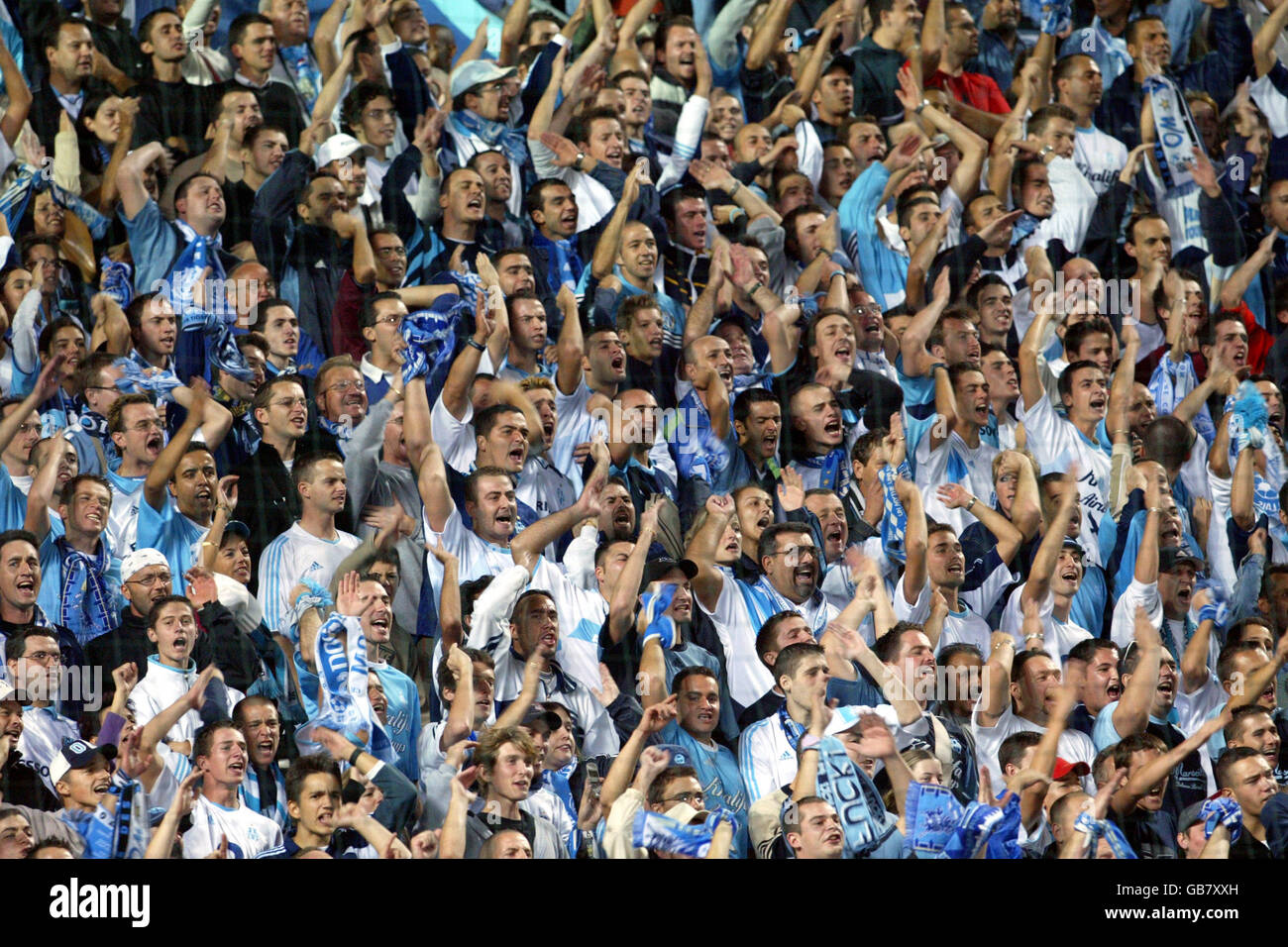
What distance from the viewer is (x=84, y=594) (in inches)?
271

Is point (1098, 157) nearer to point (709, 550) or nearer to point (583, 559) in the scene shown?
point (709, 550)

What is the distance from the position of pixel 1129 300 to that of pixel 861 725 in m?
2.30

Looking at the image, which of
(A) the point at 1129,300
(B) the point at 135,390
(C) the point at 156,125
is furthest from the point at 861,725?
(C) the point at 156,125

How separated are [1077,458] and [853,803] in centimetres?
181

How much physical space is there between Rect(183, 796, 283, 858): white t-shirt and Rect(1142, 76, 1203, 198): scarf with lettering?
4.69 m

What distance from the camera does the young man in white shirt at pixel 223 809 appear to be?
668 centimetres

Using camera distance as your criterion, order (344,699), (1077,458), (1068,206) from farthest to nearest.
A: (1068,206)
(1077,458)
(344,699)

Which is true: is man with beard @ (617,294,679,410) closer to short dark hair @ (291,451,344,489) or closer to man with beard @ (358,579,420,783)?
short dark hair @ (291,451,344,489)

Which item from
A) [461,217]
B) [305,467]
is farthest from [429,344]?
[305,467]

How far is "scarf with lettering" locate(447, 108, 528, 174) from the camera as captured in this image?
26.0 feet

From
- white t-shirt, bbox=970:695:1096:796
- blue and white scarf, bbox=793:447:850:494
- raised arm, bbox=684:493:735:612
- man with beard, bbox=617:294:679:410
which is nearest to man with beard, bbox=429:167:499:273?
man with beard, bbox=617:294:679:410

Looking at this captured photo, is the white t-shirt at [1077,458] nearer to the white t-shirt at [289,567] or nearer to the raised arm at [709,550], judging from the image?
the raised arm at [709,550]

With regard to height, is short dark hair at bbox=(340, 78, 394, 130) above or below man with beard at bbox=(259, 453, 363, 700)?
above
